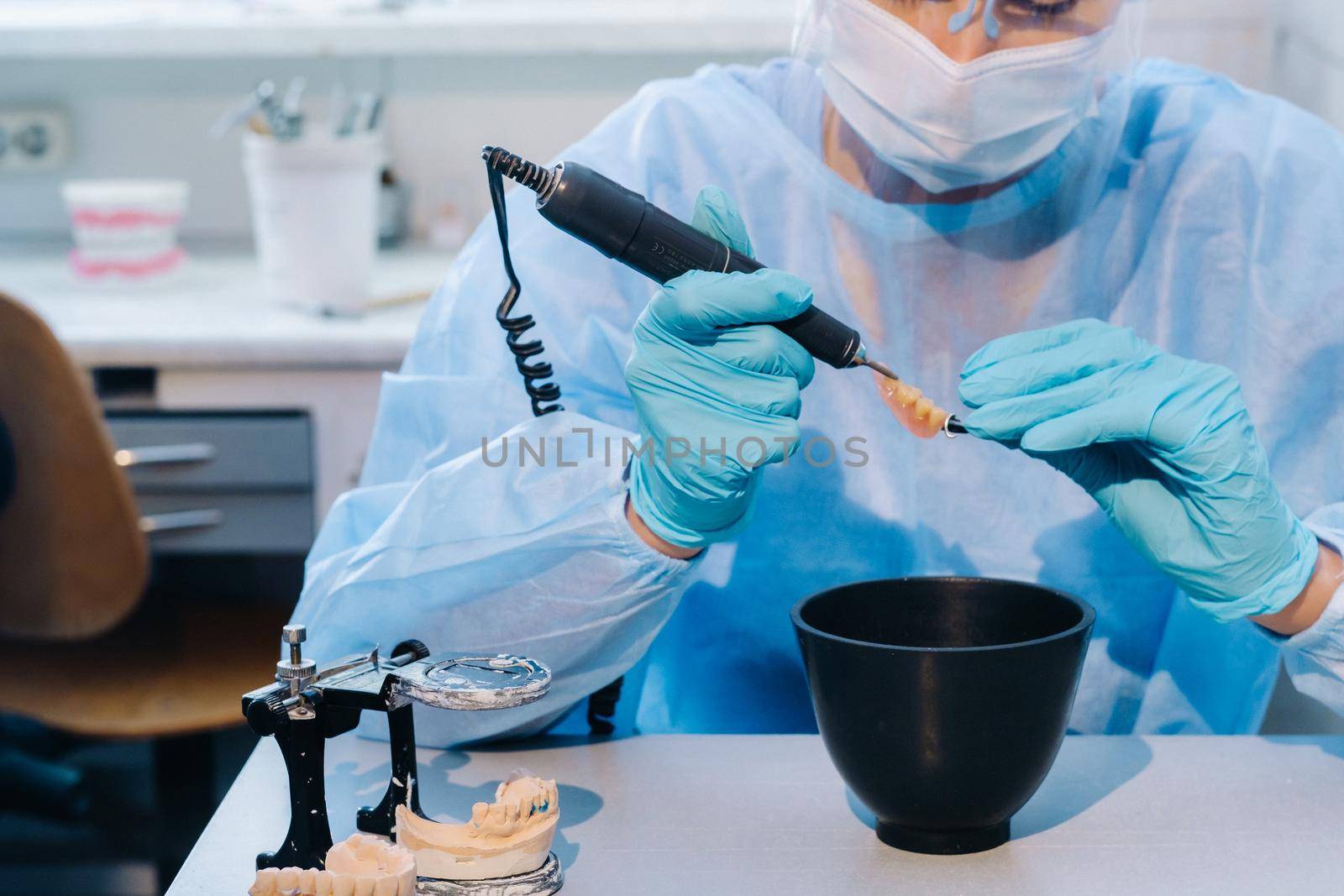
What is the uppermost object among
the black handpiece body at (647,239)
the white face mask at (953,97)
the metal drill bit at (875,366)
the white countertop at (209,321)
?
the white face mask at (953,97)

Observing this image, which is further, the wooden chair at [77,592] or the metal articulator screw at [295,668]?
the wooden chair at [77,592]

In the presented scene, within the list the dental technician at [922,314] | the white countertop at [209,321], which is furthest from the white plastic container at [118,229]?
the dental technician at [922,314]

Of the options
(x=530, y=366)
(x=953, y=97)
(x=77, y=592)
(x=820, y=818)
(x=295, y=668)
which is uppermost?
(x=953, y=97)

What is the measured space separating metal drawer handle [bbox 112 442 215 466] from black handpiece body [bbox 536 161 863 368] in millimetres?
1074

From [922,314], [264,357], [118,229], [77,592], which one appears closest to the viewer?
[922,314]

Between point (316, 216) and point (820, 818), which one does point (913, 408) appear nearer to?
point (820, 818)

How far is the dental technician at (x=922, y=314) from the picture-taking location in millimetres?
935

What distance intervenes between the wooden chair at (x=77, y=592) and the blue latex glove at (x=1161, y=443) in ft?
3.41

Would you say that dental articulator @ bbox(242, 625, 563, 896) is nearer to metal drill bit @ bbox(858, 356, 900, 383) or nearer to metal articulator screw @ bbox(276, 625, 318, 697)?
metal articulator screw @ bbox(276, 625, 318, 697)

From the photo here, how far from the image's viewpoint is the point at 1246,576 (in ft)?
2.50

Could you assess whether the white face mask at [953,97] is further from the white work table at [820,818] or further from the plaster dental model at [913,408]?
the white work table at [820,818]

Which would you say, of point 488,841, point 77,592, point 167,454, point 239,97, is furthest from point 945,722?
point 239,97

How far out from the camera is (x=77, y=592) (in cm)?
151

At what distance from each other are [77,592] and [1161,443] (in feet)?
4.02
